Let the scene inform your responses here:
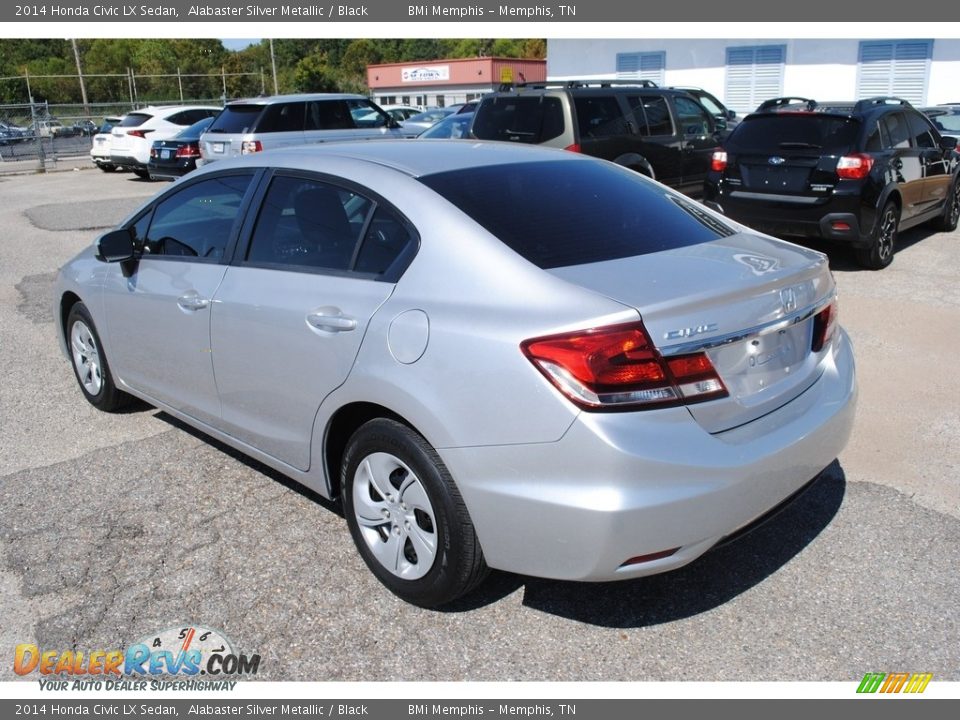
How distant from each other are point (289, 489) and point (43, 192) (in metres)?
16.9

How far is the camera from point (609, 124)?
1022 cm

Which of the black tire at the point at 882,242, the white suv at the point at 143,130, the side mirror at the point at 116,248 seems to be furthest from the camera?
the white suv at the point at 143,130

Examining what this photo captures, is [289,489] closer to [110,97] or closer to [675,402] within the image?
[675,402]

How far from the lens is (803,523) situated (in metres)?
3.79

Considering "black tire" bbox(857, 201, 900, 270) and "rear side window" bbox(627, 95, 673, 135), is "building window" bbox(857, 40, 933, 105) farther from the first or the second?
"black tire" bbox(857, 201, 900, 270)

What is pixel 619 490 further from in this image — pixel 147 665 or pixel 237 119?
pixel 237 119

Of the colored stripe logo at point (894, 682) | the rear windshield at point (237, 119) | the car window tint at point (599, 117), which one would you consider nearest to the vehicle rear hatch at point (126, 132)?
the rear windshield at point (237, 119)

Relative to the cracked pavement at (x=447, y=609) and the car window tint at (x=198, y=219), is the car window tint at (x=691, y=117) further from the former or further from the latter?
the car window tint at (x=198, y=219)

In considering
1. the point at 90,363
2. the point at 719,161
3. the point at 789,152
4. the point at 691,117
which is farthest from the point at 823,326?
the point at 691,117

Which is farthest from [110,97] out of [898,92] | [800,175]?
[800,175]

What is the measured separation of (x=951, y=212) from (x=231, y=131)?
1044 cm

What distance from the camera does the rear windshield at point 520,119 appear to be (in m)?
9.88

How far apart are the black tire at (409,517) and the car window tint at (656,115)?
8.51m

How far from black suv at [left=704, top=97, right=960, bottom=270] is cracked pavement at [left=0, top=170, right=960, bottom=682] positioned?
373cm
